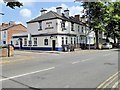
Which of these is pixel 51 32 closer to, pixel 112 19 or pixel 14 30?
pixel 112 19

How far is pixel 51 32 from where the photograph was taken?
46.8 metres

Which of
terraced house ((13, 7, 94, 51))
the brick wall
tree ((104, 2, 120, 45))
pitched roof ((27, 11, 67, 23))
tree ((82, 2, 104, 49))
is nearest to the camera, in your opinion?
terraced house ((13, 7, 94, 51))

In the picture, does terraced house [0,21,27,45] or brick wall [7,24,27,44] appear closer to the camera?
terraced house [0,21,27,45]

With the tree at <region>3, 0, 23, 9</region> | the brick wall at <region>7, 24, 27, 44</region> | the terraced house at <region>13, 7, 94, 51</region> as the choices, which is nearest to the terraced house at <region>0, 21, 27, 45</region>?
the brick wall at <region>7, 24, 27, 44</region>

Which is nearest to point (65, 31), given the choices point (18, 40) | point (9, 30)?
point (18, 40)

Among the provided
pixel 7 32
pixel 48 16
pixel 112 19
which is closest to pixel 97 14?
pixel 112 19

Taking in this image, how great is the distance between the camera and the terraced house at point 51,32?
4631 centimetres

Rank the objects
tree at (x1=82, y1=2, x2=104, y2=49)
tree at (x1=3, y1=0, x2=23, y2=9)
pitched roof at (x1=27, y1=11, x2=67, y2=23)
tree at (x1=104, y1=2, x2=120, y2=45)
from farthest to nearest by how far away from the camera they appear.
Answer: tree at (x1=104, y1=2, x2=120, y2=45) < tree at (x1=82, y1=2, x2=104, y2=49) < pitched roof at (x1=27, y1=11, x2=67, y2=23) < tree at (x1=3, y1=0, x2=23, y2=9)

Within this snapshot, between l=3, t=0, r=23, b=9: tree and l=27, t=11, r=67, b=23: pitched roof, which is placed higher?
l=27, t=11, r=67, b=23: pitched roof

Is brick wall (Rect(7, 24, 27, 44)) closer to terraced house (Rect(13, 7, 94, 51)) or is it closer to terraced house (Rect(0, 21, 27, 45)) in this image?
terraced house (Rect(0, 21, 27, 45))

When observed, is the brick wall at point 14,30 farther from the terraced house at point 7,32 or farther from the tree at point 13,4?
the tree at point 13,4

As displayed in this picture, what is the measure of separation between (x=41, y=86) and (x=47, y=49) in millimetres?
37888

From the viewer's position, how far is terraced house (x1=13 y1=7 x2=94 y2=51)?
152ft

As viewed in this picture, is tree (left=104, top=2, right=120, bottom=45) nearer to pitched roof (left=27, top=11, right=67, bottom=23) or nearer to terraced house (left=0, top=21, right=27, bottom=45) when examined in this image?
pitched roof (left=27, top=11, right=67, bottom=23)
